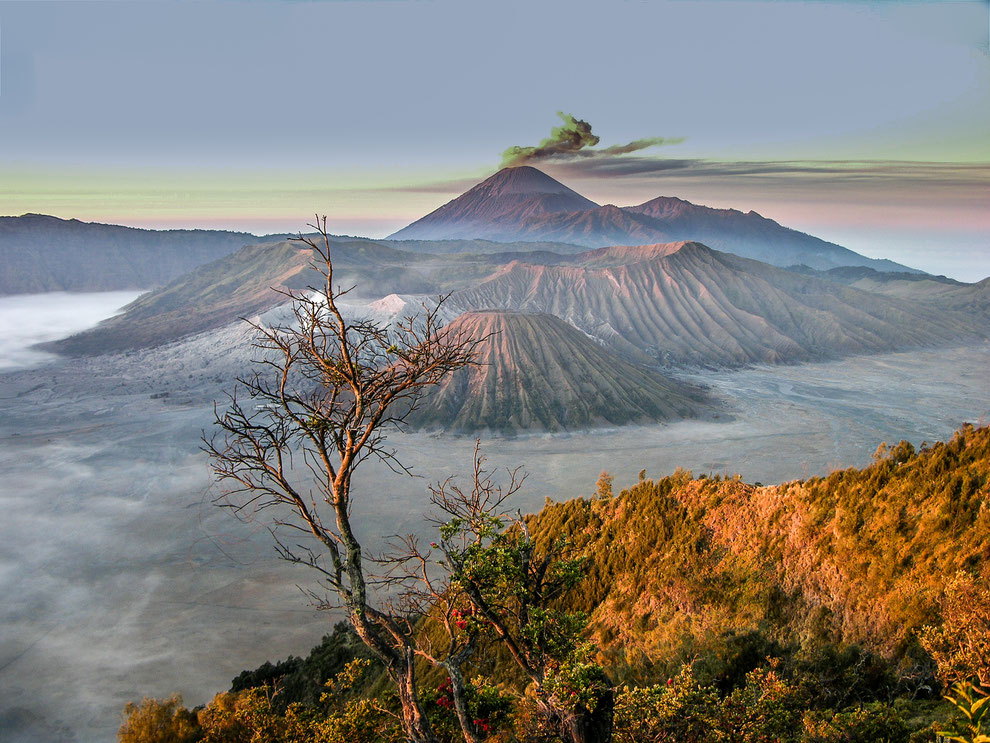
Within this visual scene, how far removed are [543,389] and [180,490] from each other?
34.7 metres

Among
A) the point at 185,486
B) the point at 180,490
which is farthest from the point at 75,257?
the point at 180,490

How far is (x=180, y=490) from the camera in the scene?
4072cm

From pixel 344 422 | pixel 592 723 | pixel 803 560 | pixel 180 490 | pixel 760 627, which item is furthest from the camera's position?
pixel 180 490

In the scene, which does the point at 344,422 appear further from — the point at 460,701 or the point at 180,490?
the point at 180,490

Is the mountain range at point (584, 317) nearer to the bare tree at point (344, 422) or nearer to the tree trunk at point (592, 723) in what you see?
the tree trunk at point (592, 723)

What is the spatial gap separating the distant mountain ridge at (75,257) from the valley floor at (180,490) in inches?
4433

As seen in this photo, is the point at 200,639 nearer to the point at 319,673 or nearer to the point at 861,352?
the point at 319,673

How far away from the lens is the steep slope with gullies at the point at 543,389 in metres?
58.1

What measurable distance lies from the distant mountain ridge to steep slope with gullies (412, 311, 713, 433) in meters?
161

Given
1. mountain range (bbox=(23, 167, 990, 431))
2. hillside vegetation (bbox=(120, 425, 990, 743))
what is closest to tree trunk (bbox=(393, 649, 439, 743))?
hillside vegetation (bbox=(120, 425, 990, 743))

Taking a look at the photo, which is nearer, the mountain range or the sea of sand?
the sea of sand

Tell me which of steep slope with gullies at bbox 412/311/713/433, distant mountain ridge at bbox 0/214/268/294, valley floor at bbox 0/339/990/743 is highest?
distant mountain ridge at bbox 0/214/268/294

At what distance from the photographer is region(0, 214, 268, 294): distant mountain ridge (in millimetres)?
167250

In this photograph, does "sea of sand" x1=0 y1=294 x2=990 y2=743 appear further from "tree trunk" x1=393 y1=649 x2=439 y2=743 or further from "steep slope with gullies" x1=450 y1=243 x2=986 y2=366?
"steep slope with gullies" x1=450 y1=243 x2=986 y2=366
